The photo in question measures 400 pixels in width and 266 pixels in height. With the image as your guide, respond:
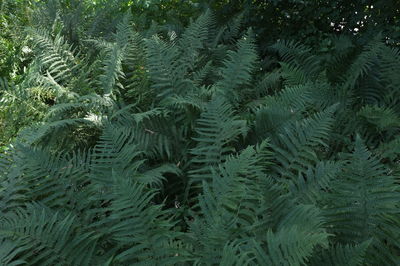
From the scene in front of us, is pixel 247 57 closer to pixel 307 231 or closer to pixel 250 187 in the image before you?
pixel 250 187

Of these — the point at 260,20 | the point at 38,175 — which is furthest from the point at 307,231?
the point at 260,20

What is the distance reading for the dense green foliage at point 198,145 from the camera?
1968 millimetres

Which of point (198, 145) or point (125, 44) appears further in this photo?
point (125, 44)

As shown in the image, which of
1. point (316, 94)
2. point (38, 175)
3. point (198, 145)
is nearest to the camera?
point (38, 175)

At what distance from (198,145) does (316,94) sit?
1.08 meters

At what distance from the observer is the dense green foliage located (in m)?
1.97

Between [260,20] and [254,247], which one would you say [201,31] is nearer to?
[260,20]

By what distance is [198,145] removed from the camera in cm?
289

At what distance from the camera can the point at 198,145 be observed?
289 centimetres

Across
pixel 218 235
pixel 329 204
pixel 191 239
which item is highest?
pixel 329 204

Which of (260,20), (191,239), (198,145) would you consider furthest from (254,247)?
(260,20)

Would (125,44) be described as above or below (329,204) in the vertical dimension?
below

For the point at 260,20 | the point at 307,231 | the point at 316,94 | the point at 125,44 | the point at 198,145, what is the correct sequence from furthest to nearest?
the point at 260,20 → the point at 125,44 → the point at 316,94 → the point at 198,145 → the point at 307,231

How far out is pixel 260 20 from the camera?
4.53 meters
